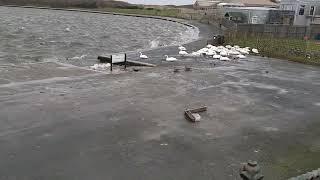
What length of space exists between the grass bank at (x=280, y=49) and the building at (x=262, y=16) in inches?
786

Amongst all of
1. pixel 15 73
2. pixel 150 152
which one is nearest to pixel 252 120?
pixel 150 152

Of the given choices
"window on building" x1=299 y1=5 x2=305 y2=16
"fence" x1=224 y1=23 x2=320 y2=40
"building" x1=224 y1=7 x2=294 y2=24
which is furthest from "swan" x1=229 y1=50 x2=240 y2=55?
"building" x1=224 y1=7 x2=294 y2=24

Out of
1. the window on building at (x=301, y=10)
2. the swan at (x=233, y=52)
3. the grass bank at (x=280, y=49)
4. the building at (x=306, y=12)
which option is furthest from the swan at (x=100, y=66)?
the window on building at (x=301, y=10)

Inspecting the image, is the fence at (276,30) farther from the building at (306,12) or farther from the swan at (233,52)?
the swan at (233,52)

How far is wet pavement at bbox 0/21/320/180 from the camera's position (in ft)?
29.6

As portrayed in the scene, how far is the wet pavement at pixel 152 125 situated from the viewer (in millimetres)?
9008

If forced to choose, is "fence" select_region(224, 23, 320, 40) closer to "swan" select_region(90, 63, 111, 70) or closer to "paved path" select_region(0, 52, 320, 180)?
"swan" select_region(90, 63, 111, 70)

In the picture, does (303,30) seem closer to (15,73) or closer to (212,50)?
(212,50)

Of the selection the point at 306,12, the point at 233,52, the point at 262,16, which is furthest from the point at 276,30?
the point at 262,16

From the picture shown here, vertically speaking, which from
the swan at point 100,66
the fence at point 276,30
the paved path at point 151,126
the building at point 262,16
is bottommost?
the paved path at point 151,126

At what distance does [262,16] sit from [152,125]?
45.8 m

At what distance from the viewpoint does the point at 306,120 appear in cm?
1299

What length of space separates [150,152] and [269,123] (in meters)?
4.49

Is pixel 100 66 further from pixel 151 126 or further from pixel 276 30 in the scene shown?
pixel 276 30
